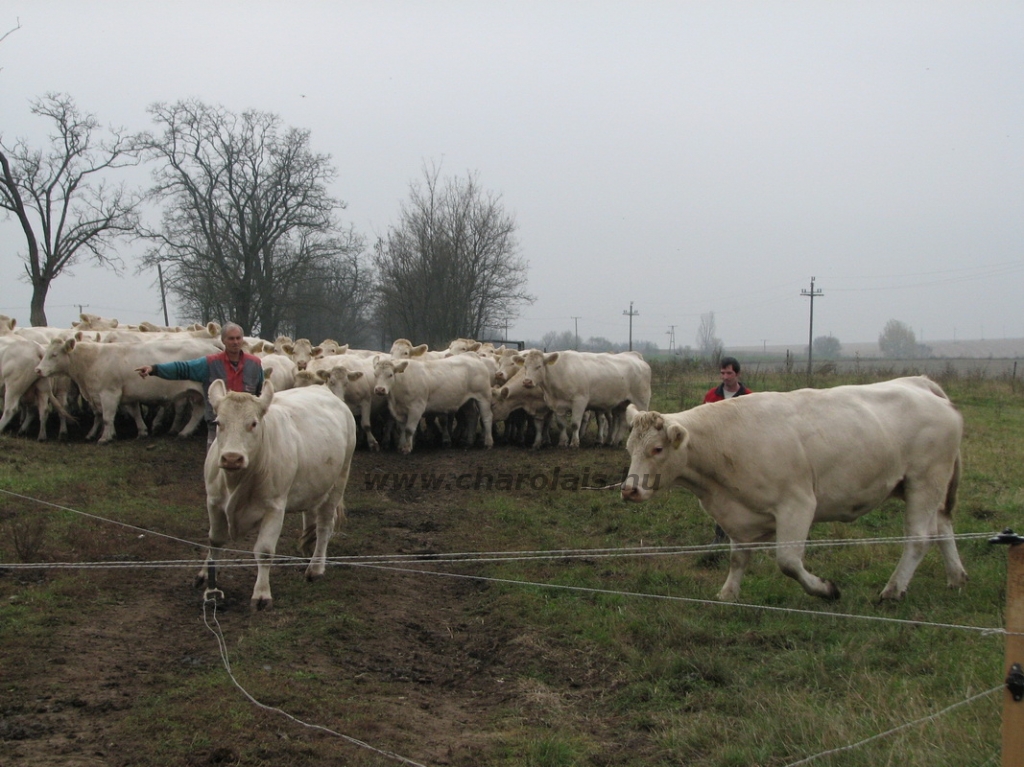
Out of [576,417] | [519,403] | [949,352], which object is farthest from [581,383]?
[949,352]

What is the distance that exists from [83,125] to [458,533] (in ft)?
120

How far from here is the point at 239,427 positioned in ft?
23.1

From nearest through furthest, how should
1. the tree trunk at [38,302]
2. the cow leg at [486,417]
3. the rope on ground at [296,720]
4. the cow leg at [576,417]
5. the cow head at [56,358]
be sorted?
the rope on ground at [296,720] → the cow head at [56,358] → the cow leg at [576,417] → the cow leg at [486,417] → the tree trunk at [38,302]

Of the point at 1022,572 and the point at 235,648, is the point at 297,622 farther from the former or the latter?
the point at 1022,572

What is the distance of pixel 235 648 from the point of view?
6.26 meters

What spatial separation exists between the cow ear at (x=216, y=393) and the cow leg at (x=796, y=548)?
14.7 ft

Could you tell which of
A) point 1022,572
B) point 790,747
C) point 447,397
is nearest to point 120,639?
point 790,747

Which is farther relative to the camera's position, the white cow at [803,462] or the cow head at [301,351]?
the cow head at [301,351]

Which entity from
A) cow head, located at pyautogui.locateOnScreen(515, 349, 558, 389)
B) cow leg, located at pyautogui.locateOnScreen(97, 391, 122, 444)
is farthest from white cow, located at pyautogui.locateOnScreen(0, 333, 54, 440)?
cow head, located at pyautogui.locateOnScreen(515, 349, 558, 389)

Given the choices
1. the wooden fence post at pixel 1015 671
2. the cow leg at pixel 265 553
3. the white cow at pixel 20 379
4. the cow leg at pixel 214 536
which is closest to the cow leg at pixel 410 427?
the white cow at pixel 20 379

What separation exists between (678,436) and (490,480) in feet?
24.0

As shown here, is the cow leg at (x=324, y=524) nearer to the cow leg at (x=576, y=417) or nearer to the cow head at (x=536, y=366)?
the cow leg at (x=576, y=417)

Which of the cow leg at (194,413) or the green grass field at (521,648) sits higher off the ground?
the cow leg at (194,413)

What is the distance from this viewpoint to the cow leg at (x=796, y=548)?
6.91 metres
